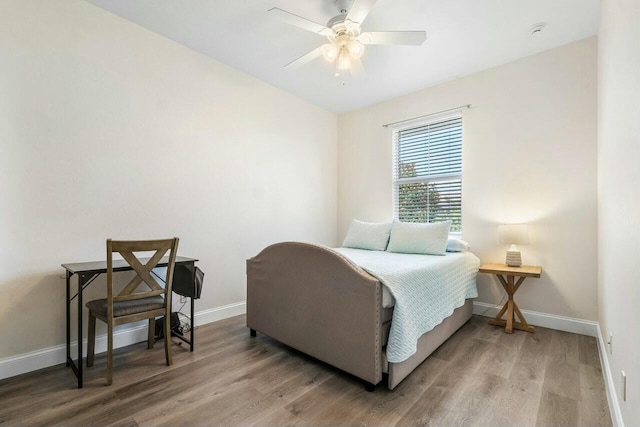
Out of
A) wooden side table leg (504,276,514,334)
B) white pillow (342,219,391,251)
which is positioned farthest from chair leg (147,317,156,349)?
wooden side table leg (504,276,514,334)

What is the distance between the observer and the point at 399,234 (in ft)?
10.9

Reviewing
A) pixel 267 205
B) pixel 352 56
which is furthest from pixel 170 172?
pixel 352 56

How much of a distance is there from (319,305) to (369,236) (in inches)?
63.9

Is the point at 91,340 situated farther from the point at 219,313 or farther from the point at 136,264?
the point at 219,313

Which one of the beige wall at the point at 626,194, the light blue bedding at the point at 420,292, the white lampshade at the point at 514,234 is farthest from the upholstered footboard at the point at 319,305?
the white lampshade at the point at 514,234

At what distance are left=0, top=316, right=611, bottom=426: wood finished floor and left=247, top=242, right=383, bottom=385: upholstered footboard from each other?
158 mm

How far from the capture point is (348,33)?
2.24 meters

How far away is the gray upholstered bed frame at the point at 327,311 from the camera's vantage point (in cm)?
180

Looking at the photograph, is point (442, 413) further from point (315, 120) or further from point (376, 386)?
point (315, 120)

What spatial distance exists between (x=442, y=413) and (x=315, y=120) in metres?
3.73

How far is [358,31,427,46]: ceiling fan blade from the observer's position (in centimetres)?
208

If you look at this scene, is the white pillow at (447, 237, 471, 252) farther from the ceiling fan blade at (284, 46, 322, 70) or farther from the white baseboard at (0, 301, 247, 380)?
the white baseboard at (0, 301, 247, 380)

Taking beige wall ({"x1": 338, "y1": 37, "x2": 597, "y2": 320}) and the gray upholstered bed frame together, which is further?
beige wall ({"x1": 338, "y1": 37, "x2": 597, "y2": 320})

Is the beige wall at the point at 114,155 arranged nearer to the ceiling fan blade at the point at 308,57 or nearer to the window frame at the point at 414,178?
the ceiling fan blade at the point at 308,57
